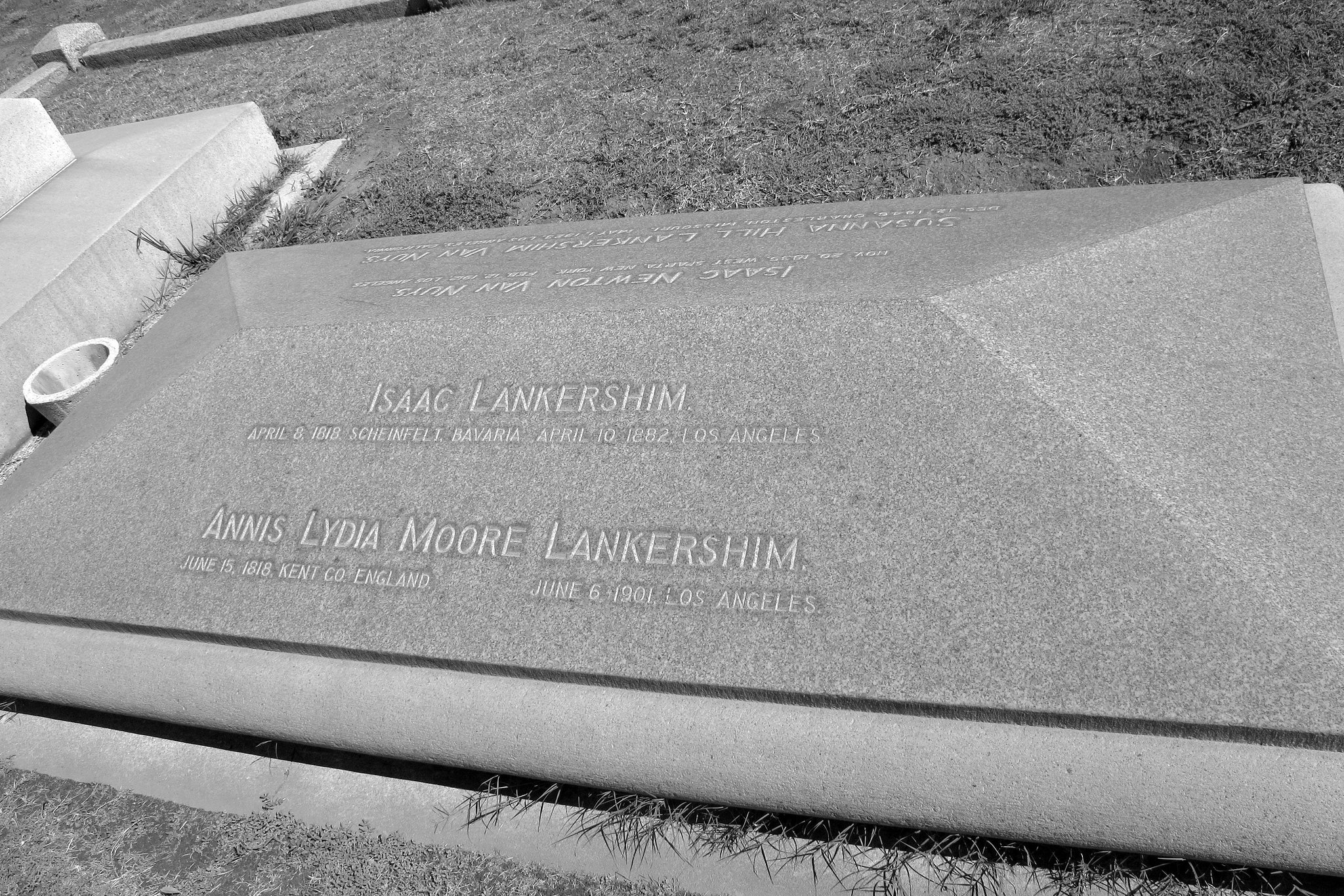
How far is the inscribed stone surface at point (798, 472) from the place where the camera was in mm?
2051

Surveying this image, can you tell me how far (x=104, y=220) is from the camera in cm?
504

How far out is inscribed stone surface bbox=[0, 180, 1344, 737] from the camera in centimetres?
205

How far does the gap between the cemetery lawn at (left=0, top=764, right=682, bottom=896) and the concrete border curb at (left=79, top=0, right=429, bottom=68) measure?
7.44m

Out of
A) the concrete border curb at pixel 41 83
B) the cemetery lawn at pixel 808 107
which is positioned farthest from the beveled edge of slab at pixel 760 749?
the concrete border curb at pixel 41 83

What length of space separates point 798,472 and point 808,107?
12.1 feet

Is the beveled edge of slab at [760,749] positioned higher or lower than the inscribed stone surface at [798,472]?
lower

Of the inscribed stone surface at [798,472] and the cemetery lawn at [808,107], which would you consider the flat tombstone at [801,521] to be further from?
the cemetery lawn at [808,107]

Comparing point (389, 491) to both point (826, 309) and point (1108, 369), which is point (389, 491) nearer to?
point (826, 309)

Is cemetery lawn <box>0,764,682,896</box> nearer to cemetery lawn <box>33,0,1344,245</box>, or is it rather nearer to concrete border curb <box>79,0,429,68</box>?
cemetery lawn <box>33,0,1344,245</box>

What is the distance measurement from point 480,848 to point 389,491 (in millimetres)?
1067

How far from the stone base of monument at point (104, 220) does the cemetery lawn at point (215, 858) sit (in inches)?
101

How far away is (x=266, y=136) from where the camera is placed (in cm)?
621

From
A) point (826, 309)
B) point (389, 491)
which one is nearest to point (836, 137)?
point (826, 309)

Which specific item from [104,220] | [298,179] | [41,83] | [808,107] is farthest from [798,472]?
[41,83]
